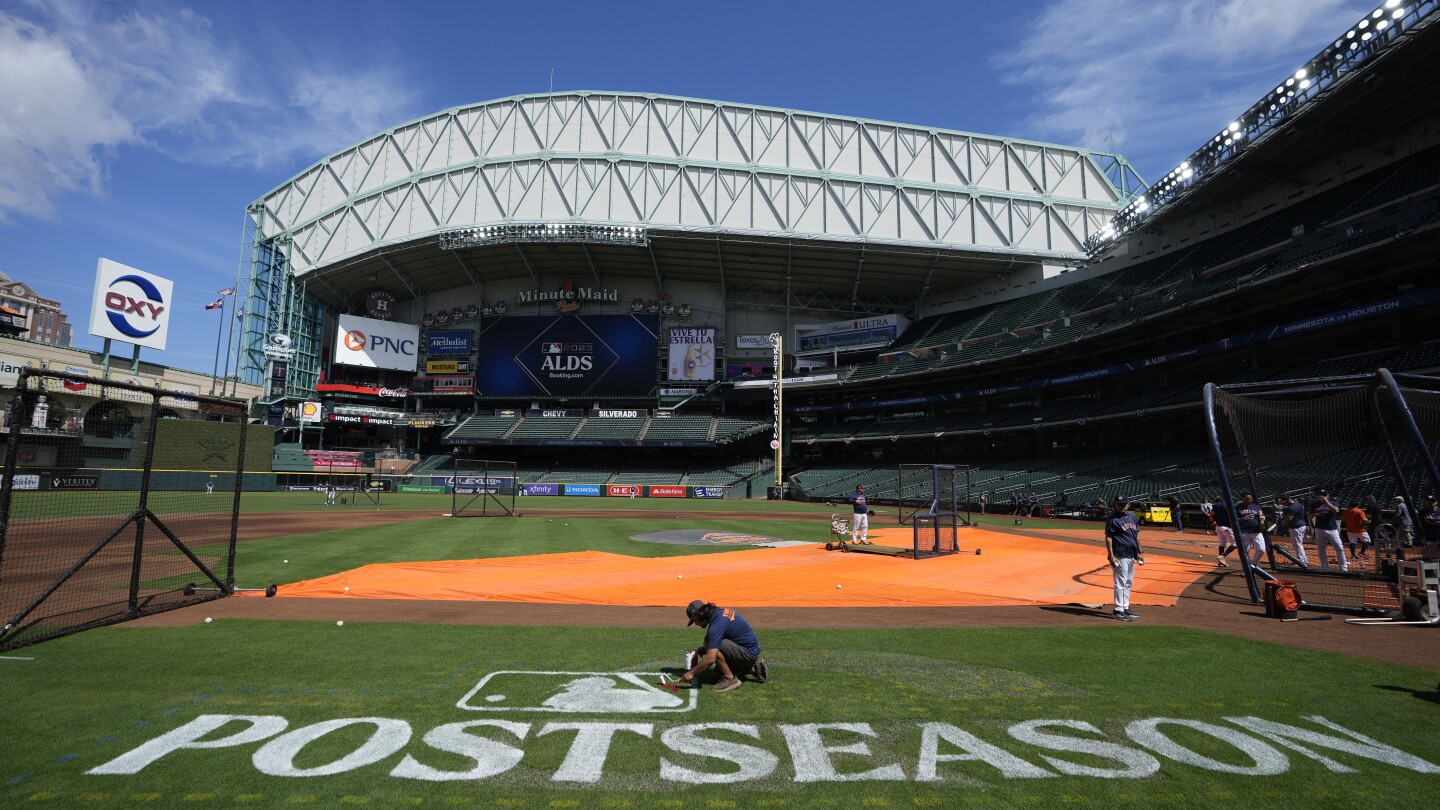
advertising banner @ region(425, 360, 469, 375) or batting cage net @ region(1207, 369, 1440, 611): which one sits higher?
advertising banner @ region(425, 360, 469, 375)

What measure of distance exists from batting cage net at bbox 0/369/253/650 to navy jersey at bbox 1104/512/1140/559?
14632 millimetres

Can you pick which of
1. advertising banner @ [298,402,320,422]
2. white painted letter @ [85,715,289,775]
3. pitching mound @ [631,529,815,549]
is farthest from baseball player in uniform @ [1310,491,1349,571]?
advertising banner @ [298,402,320,422]

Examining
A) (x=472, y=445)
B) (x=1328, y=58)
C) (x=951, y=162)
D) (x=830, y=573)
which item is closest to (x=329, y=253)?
(x=472, y=445)

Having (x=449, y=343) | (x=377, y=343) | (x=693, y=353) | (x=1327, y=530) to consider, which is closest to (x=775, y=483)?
(x=693, y=353)

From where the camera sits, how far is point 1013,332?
51.6 metres

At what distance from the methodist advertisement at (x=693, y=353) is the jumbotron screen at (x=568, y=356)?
2199 mm

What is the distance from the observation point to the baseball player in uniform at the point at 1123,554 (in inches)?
433

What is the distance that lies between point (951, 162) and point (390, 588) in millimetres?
62952

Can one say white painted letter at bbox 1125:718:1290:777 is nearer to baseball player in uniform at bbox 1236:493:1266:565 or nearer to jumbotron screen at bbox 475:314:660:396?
baseball player in uniform at bbox 1236:493:1266:565

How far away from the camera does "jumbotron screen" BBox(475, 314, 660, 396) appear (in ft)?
221

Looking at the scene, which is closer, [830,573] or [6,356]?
[830,573]

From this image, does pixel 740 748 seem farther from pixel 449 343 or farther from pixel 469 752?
pixel 449 343

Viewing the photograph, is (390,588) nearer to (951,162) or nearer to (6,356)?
(6,356)

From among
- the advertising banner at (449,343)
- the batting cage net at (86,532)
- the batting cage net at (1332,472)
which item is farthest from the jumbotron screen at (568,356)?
the batting cage net at (1332,472)
